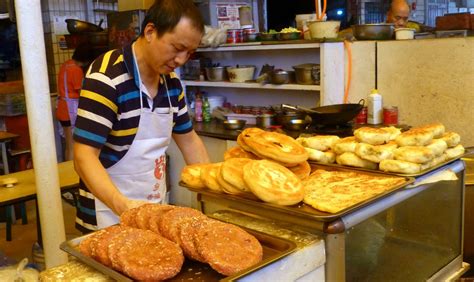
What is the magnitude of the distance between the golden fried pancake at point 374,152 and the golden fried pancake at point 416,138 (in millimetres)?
49

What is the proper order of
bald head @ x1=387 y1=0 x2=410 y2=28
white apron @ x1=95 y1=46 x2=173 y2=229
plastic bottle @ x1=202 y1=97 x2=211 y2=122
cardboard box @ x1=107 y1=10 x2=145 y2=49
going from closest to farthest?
white apron @ x1=95 y1=46 x2=173 y2=229 < cardboard box @ x1=107 y1=10 x2=145 y2=49 < plastic bottle @ x1=202 y1=97 x2=211 y2=122 < bald head @ x1=387 y1=0 x2=410 y2=28

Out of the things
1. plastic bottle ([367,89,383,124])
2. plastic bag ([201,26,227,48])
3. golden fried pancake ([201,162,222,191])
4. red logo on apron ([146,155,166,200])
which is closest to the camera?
golden fried pancake ([201,162,222,191])

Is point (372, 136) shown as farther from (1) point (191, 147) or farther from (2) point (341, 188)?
(1) point (191, 147)

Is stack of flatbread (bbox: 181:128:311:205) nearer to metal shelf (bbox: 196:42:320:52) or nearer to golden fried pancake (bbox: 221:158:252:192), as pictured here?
golden fried pancake (bbox: 221:158:252:192)

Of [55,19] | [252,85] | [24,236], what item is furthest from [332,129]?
[55,19]

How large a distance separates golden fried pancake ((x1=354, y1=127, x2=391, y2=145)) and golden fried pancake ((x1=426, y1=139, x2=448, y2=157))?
150 millimetres

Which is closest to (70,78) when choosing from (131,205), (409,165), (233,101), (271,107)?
(233,101)

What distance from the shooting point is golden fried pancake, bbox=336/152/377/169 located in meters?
1.63

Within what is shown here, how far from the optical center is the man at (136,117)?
187 cm

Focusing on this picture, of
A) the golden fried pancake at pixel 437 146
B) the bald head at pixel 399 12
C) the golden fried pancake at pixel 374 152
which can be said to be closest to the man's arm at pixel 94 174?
the golden fried pancake at pixel 374 152

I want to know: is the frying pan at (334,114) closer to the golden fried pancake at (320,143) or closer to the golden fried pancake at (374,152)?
the golden fried pancake at (320,143)

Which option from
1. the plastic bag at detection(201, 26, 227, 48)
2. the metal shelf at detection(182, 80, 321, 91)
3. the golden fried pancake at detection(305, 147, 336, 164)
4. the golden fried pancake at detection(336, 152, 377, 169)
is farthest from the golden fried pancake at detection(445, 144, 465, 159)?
the plastic bag at detection(201, 26, 227, 48)

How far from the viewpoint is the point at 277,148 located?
1.52 meters

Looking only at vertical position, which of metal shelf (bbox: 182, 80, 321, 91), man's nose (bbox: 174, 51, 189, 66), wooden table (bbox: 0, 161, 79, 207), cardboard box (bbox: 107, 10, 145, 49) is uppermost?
cardboard box (bbox: 107, 10, 145, 49)
